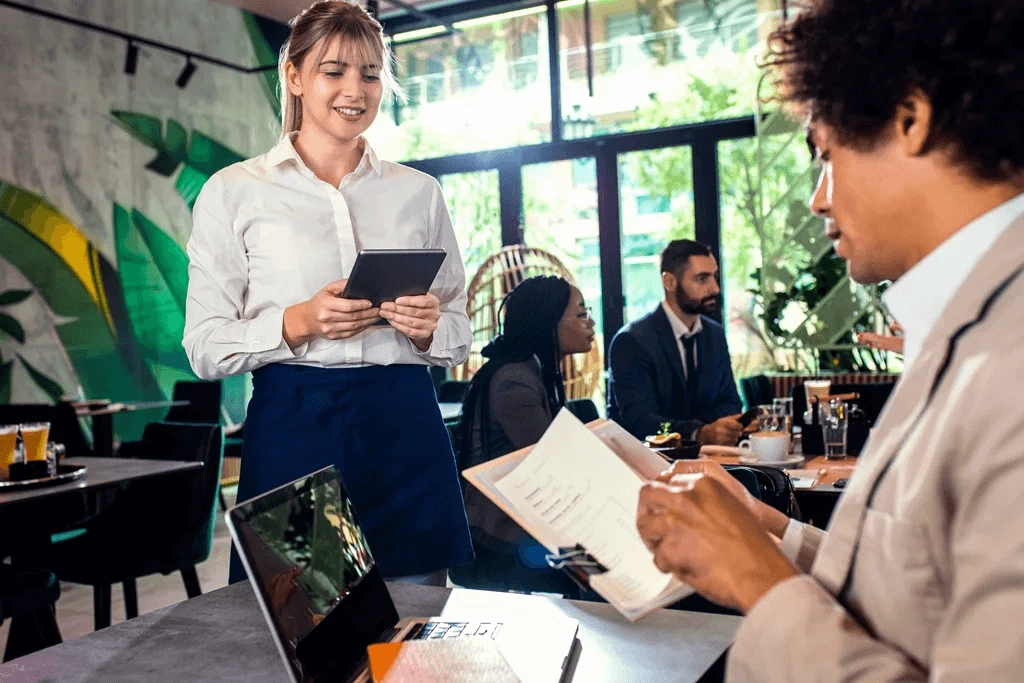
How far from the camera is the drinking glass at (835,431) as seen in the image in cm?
300

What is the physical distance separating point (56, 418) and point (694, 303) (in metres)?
2.99

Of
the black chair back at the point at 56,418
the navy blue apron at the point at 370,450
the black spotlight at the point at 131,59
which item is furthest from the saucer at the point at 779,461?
the black spotlight at the point at 131,59

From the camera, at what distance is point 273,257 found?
1.81 m

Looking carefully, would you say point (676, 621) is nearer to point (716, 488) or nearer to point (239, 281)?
point (716, 488)

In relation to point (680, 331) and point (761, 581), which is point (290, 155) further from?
point (680, 331)

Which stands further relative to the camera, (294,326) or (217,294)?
(217,294)

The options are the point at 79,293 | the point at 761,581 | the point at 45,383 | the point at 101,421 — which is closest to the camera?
the point at 761,581

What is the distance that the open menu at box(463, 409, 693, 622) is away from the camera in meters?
1.00

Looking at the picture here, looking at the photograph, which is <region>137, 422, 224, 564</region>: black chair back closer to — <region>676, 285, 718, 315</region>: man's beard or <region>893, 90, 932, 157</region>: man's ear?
<region>676, 285, 718, 315</region>: man's beard

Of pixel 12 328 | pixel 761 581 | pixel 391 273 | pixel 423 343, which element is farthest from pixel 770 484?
pixel 12 328

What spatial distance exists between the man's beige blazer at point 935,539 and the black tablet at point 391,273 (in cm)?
97

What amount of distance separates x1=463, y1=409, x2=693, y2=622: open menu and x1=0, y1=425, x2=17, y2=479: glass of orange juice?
2311 mm

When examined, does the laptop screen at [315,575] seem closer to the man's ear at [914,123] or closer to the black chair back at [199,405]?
the man's ear at [914,123]

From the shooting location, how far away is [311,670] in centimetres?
96
